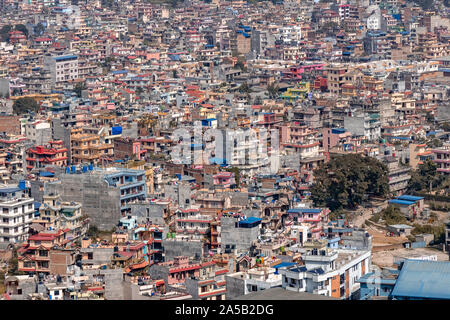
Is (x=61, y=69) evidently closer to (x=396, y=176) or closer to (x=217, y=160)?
(x=217, y=160)

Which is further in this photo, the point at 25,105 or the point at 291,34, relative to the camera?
the point at 291,34

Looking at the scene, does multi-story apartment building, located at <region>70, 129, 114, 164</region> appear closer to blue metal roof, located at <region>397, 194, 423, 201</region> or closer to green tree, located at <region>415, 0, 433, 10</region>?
blue metal roof, located at <region>397, 194, 423, 201</region>

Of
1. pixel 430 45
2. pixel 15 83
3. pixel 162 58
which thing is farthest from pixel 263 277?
pixel 430 45

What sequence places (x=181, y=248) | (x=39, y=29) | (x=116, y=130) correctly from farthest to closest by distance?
(x=39, y=29) < (x=116, y=130) < (x=181, y=248)

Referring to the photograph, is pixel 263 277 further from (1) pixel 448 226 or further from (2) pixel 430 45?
(2) pixel 430 45

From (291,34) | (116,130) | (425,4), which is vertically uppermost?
(425,4)

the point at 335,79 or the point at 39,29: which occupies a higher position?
the point at 39,29

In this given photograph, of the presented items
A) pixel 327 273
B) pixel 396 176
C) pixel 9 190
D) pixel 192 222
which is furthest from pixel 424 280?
pixel 396 176

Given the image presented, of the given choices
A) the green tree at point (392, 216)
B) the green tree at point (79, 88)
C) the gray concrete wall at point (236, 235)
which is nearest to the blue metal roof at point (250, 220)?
the gray concrete wall at point (236, 235)

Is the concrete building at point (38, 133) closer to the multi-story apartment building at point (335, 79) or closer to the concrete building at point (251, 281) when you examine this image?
the concrete building at point (251, 281)
